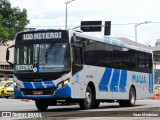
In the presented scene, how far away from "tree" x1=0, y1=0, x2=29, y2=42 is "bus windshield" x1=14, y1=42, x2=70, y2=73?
54.4 meters

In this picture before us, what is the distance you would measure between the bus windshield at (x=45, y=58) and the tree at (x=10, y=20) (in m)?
54.4

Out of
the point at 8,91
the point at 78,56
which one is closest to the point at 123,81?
the point at 78,56

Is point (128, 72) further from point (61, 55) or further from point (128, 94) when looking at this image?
point (61, 55)

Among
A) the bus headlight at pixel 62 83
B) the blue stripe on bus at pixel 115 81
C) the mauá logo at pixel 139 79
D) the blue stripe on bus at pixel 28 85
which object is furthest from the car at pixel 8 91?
the bus headlight at pixel 62 83

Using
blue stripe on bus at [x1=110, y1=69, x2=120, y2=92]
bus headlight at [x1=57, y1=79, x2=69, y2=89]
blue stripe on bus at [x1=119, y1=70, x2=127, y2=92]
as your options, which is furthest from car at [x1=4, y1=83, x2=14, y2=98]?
bus headlight at [x1=57, y1=79, x2=69, y2=89]

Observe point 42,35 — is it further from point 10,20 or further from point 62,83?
point 10,20

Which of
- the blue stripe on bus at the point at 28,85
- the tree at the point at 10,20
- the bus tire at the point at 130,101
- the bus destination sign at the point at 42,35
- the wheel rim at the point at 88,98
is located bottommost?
the bus tire at the point at 130,101

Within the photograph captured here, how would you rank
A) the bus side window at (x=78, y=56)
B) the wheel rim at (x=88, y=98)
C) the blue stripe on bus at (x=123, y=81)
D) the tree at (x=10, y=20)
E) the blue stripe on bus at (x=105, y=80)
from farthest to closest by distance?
the tree at (x=10, y=20)
the blue stripe on bus at (x=123, y=81)
the blue stripe on bus at (x=105, y=80)
the wheel rim at (x=88, y=98)
the bus side window at (x=78, y=56)

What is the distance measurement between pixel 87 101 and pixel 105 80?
236 centimetres

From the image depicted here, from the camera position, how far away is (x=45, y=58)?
20484mm

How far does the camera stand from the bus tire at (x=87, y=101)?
857 inches

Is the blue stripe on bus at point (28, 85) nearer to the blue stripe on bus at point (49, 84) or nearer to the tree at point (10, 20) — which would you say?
the blue stripe on bus at point (49, 84)

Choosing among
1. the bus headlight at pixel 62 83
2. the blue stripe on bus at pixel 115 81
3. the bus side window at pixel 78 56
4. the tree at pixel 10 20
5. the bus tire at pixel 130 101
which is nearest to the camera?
the bus headlight at pixel 62 83

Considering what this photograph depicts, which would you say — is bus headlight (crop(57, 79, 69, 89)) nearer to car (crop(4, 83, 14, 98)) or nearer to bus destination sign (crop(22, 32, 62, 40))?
bus destination sign (crop(22, 32, 62, 40))
